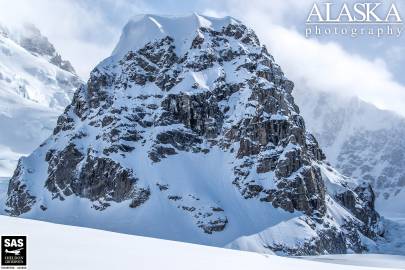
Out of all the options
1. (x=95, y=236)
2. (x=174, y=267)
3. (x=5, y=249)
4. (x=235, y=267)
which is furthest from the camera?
(x=95, y=236)

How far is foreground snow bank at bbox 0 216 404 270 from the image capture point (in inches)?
874

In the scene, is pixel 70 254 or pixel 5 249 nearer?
pixel 5 249

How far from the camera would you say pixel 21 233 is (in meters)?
25.1

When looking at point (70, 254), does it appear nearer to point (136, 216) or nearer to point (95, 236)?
point (95, 236)

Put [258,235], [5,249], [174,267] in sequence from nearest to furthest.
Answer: [5,249] < [174,267] < [258,235]

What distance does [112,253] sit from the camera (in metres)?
24.4

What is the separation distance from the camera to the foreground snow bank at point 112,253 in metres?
22.2

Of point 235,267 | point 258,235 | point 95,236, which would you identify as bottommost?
point 235,267

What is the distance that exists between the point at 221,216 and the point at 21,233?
566 ft

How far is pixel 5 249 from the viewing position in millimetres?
20531

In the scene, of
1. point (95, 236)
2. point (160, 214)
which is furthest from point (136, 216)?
point (95, 236)

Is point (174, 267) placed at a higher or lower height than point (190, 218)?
lower

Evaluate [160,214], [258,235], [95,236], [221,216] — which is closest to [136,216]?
[160,214]

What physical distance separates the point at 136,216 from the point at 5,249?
178314mm
